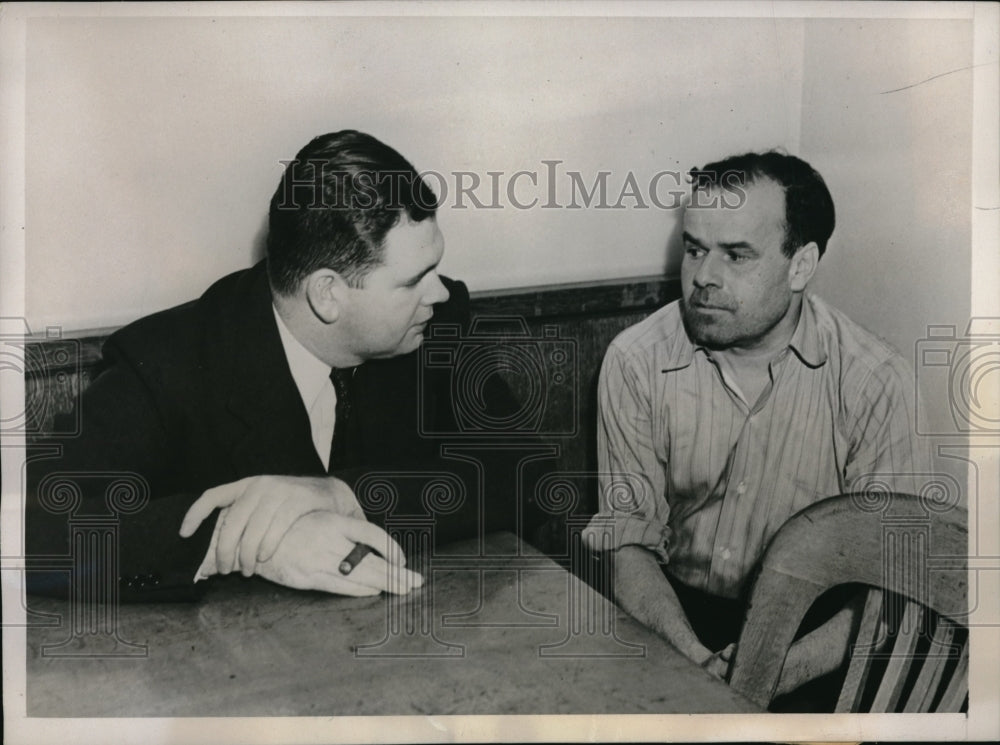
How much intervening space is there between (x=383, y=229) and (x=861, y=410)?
3.53 ft

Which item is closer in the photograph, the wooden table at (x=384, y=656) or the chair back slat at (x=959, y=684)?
the wooden table at (x=384, y=656)

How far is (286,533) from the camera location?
2.03 metres

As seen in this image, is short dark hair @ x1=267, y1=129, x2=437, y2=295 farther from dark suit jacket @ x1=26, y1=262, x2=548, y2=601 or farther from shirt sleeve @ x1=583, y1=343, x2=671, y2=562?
shirt sleeve @ x1=583, y1=343, x2=671, y2=562

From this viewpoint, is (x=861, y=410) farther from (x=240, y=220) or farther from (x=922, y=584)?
(x=240, y=220)

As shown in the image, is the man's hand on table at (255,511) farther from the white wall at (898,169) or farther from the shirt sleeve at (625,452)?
the white wall at (898,169)

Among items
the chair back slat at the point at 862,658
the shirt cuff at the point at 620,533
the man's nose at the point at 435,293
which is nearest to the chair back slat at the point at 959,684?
the chair back slat at the point at 862,658

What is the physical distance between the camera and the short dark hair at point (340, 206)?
202 cm

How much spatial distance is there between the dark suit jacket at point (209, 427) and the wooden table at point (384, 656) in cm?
10

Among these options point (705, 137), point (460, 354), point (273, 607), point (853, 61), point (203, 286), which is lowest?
point (273, 607)

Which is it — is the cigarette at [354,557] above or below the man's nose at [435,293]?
below

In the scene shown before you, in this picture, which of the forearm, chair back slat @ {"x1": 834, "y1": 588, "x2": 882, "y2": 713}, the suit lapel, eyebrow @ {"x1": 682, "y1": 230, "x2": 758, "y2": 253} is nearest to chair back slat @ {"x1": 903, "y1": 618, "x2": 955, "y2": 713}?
chair back slat @ {"x1": 834, "y1": 588, "x2": 882, "y2": 713}

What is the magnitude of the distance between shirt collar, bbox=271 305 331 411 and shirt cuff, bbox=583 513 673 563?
2.12 feet

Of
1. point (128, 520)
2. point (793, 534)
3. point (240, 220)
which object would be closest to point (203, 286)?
point (240, 220)

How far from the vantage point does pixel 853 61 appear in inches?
82.7
